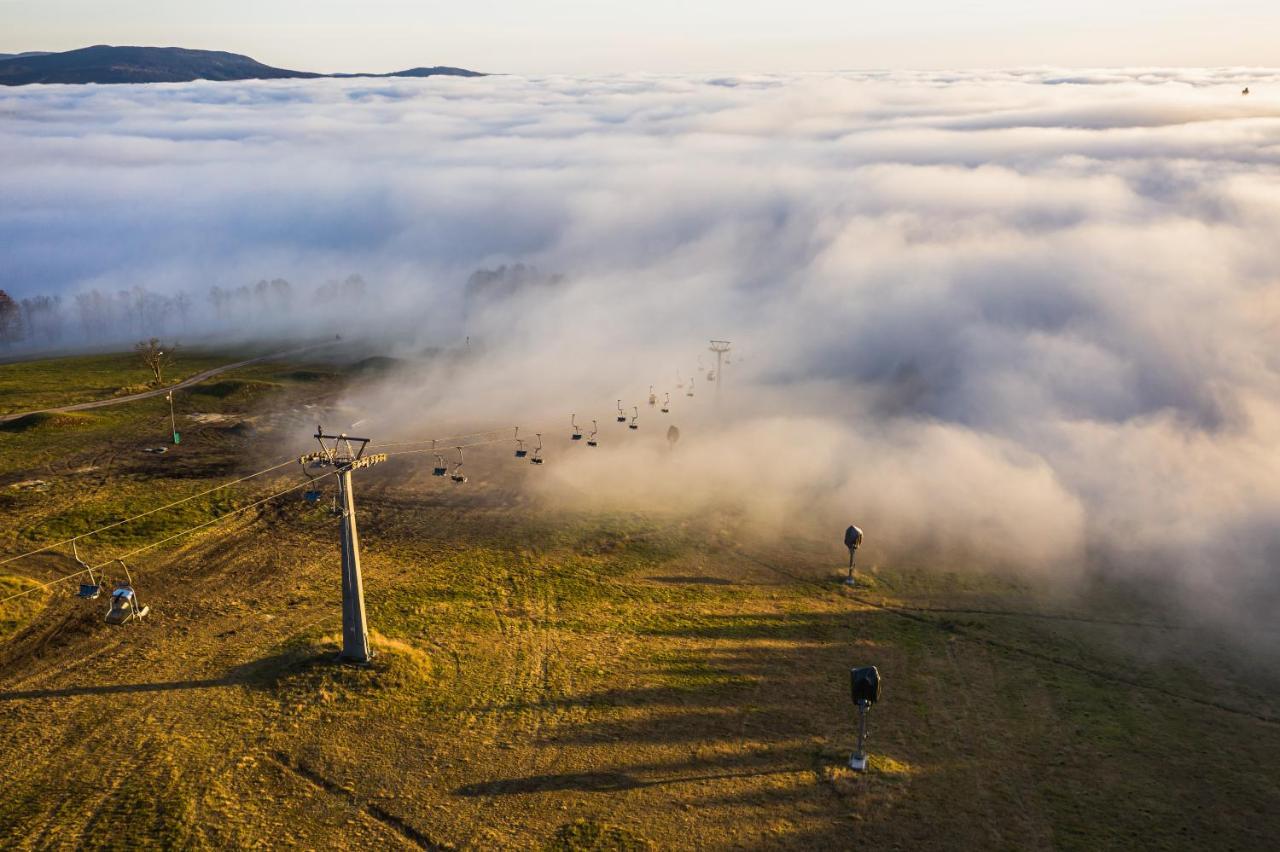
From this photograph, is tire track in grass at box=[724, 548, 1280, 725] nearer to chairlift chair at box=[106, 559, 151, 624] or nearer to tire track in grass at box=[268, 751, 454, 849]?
tire track in grass at box=[268, 751, 454, 849]

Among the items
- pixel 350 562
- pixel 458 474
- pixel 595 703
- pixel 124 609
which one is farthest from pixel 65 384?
pixel 595 703

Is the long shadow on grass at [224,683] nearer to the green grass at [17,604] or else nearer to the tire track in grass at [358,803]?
the tire track in grass at [358,803]

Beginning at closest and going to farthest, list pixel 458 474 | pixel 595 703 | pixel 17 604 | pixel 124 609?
pixel 595 703 → pixel 124 609 → pixel 17 604 → pixel 458 474

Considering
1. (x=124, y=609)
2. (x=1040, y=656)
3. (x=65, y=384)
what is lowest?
(x=1040, y=656)

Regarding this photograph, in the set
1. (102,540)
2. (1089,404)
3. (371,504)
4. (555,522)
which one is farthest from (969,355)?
(102,540)

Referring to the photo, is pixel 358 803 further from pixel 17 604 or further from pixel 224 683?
pixel 17 604

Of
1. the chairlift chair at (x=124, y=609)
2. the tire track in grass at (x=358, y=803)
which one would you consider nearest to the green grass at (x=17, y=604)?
the chairlift chair at (x=124, y=609)

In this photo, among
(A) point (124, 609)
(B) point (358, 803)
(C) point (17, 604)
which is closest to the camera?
(B) point (358, 803)

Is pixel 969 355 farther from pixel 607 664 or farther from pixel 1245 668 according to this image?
pixel 607 664
